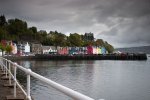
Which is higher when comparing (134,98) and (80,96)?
(80,96)

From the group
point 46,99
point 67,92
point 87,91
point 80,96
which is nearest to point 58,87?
point 67,92

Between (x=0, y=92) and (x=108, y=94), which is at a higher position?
(x=0, y=92)

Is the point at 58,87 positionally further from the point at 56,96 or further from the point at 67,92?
the point at 56,96

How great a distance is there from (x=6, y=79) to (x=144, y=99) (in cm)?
2111

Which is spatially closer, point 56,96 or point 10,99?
point 10,99

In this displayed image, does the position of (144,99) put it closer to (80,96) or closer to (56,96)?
(56,96)

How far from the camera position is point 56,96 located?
98.4 feet

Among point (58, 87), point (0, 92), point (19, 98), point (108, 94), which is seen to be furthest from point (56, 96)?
point (58, 87)

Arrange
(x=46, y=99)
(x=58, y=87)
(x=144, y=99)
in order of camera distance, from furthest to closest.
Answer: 1. (x=144, y=99)
2. (x=46, y=99)
3. (x=58, y=87)

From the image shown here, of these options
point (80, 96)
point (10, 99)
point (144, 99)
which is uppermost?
point (80, 96)

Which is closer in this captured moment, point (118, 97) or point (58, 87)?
point (58, 87)

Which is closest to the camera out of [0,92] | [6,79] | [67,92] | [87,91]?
[67,92]

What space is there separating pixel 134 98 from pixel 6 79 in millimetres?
20585

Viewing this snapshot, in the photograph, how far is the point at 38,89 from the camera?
117ft
